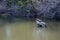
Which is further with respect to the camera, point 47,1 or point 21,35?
point 47,1

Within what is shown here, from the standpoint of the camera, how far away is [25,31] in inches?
164

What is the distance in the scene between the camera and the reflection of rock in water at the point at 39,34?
3.73m

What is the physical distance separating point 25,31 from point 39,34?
40cm

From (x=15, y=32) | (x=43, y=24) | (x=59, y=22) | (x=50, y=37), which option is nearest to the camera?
(x=50, y=37)

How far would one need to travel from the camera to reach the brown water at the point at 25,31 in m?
3.74

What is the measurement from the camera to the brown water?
12.3ft

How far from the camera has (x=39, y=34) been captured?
3947 millimetres

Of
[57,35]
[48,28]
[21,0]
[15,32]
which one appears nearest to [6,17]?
[21,0]

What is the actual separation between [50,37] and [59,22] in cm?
120

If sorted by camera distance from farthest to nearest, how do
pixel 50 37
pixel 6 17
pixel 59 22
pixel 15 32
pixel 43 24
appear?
pixel 6 17 < pixel 59 22 < pixel 43 24 < pixel 15 32 < pixel 50 37

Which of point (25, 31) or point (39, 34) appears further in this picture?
point (25, 31)

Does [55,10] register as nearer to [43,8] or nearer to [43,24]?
[43,8]

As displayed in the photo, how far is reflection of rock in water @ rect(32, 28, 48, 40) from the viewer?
3.73m

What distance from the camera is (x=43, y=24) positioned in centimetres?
446
